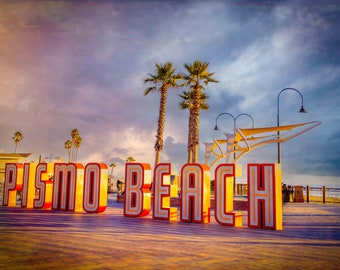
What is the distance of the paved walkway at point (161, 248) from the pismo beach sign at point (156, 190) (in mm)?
1204

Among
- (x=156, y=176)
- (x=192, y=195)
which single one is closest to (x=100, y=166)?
(x=156, y=176)

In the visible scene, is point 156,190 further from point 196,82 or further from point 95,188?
point 196,82

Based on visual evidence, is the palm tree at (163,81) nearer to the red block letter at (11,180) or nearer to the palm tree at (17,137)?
the red block letter at (11,180)

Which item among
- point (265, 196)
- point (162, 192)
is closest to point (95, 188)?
point (162, 192)

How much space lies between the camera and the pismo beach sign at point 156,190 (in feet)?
41.4

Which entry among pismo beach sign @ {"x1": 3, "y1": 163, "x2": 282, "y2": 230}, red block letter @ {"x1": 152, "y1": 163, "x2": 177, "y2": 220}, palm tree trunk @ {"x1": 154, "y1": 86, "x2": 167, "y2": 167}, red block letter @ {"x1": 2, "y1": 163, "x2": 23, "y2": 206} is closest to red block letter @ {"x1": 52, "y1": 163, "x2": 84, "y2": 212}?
pismo beach sign @ {"x1": 3, "y1": 163, "x2": 282, "y2": 230}

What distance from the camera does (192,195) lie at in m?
14.4

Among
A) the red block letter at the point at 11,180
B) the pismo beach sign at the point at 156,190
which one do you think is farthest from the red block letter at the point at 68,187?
the red block letter at the point at 11,180

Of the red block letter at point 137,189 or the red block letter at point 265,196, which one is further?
the red block letter at point 137,189

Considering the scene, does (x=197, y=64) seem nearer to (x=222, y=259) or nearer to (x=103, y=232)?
(x=103, y=232)

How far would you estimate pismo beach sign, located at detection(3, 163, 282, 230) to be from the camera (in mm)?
12609

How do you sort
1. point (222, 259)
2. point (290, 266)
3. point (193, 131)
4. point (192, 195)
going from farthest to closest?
point (193, 131) → point (192, 195) → point (222, 259) → point (290, 266)

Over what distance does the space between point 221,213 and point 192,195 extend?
5.17ft

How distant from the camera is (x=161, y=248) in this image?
26.3 feet
